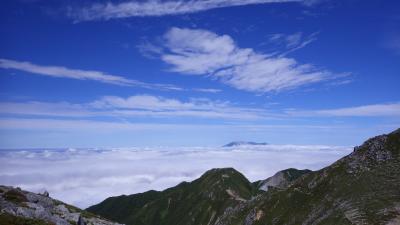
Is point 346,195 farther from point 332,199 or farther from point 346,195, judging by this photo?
point 332,199

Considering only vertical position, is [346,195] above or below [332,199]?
above

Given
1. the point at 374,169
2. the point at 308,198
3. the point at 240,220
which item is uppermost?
the point at 374,169

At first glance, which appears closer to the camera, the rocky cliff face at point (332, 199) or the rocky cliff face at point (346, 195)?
the rocky cliff face at point (332, 199)

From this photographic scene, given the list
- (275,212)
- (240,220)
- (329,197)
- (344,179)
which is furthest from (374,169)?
(240,220)

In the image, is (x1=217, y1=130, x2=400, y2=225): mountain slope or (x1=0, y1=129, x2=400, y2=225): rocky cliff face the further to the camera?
(x1=217, y1=130, x2=400, y2=225): mountain slope

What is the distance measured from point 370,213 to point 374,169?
106 ft

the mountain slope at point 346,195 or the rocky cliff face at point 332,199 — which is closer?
the rocky cliff face at point 332,199

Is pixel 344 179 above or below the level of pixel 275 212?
above

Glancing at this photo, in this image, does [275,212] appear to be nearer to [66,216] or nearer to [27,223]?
[66,216]

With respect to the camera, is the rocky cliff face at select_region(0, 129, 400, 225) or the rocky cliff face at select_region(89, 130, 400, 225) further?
the rocky cliff face at select_region(89, 130, 400, 225)

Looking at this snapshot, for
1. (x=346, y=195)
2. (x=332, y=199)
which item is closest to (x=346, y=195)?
(x=346, y=195)

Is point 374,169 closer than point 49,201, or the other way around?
point 49,201

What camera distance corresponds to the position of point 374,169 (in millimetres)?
132000

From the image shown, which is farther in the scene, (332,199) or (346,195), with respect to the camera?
(332,199)
